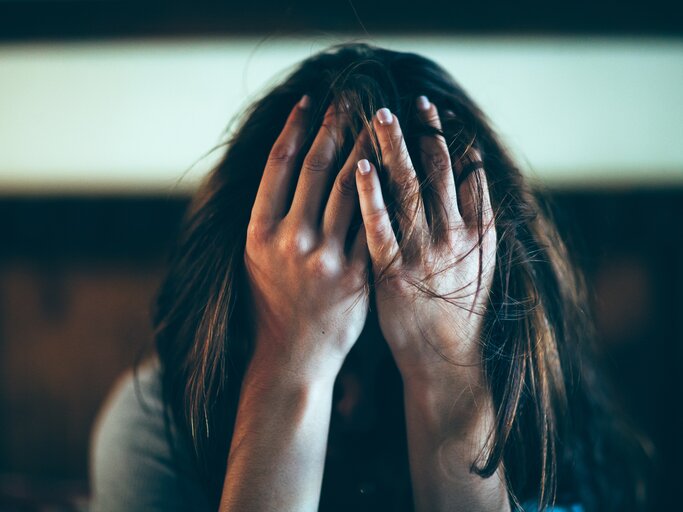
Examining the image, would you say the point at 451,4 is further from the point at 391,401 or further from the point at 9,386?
the point at 9,386

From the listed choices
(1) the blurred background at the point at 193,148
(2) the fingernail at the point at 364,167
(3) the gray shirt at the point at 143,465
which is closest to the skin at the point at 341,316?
(2) the fingernail at the point at 364,167

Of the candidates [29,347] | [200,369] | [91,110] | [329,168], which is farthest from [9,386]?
[329,168]

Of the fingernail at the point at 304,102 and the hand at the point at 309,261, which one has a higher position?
the fingernail at the point at 304,102

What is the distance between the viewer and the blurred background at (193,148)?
71 centimetres

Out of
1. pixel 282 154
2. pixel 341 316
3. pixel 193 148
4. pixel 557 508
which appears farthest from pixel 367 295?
pixel 193 148

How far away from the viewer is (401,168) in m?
0.34

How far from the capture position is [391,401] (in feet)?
1.44

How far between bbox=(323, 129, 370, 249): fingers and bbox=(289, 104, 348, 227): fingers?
1 centimetres

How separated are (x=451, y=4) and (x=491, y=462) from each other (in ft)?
2.20

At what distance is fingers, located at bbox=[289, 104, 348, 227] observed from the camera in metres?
0.35

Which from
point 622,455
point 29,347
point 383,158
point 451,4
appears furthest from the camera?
point 29,347

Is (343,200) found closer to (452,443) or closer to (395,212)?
(395,212)

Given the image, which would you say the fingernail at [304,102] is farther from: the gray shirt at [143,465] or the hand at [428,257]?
the gray shirt at [143,465]

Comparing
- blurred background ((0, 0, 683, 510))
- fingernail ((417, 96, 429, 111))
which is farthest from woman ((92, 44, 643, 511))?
blurred background ((0, 0, 683, 510))
